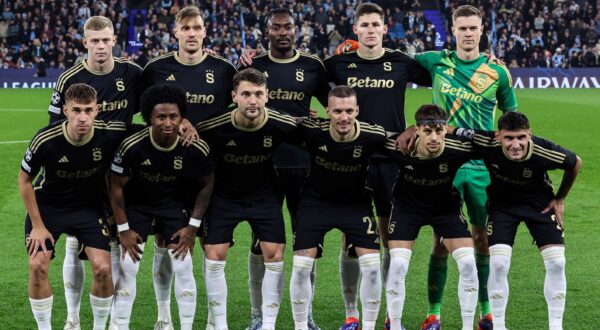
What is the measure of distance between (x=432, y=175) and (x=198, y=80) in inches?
82.3

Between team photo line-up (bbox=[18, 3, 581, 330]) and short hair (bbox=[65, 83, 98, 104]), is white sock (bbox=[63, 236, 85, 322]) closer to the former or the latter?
team photo line-up (bbox=[18, 3, 581, 330])

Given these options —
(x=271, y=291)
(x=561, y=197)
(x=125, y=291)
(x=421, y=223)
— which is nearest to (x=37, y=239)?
(x=125, y=291)

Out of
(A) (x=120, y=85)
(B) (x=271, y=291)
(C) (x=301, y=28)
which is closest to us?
(B) (x=271, y=291)

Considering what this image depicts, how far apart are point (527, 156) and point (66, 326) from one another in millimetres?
3773

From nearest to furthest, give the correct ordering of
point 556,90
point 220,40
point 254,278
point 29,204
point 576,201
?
point 29,204 < point 254,278 < point 576,201 < point 556,90 < point 220,40

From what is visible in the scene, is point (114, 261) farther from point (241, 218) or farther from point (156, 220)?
point (241, 218)

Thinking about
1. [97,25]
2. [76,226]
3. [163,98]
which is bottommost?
[76,226]

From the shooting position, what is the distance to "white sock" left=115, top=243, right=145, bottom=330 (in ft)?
22.3

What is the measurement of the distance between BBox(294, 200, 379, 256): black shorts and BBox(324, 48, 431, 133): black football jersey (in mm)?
842

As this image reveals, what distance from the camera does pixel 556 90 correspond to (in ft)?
104

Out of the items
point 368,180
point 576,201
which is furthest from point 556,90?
point 368,180

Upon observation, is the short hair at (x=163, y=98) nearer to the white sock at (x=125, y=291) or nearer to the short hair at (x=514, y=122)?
the white sock at (x=125, y=291)

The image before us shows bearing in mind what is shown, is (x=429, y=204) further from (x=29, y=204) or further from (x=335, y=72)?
(x=29, y=204)

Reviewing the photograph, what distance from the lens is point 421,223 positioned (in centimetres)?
709
